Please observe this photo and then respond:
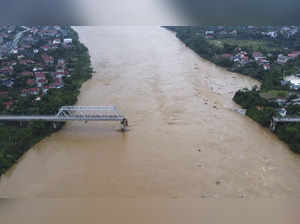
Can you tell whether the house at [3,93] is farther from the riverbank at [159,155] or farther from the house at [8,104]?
the riverbank at [159,155]

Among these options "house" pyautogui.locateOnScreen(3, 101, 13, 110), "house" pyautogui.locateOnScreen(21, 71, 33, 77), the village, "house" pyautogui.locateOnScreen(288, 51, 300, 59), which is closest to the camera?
"house" pyautogui.locateOnScreen(3, 101, 13, 110)

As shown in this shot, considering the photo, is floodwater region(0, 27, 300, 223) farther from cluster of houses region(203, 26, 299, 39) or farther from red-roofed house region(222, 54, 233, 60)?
cluster of houses region(203, 26, 299, 39)

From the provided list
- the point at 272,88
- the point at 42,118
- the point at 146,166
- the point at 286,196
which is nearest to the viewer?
the point at 286,196

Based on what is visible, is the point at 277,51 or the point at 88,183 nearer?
the point at 88,183

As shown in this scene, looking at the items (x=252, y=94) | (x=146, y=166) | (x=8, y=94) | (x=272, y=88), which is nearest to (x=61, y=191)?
(x=146, y=166)

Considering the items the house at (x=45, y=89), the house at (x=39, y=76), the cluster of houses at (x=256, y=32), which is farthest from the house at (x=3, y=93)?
the cluster of houses at (x=256, y=32)

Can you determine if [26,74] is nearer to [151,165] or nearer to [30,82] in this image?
[30,82]

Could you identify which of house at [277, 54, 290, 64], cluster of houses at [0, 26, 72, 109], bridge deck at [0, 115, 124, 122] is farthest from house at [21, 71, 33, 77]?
house at [277, 54, 290, 64]

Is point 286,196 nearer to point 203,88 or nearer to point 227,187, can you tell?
point 227,187
